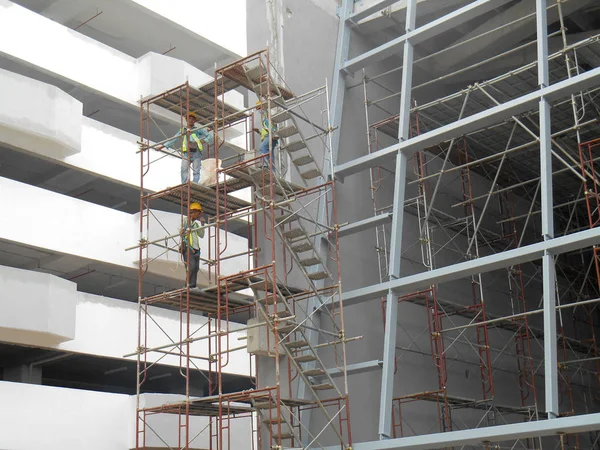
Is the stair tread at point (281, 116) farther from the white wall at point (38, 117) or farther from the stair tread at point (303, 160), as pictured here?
the white wall at point (38, 117)

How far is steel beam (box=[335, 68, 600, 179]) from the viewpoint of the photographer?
17234mm

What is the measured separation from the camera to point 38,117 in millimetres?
20016

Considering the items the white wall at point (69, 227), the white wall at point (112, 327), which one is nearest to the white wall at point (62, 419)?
the white wall at point (112, 327)

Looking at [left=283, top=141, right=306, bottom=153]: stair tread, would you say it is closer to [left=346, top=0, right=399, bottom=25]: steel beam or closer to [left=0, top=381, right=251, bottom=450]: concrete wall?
[left=346, top=0, right=399, bottom=25]: steel beam

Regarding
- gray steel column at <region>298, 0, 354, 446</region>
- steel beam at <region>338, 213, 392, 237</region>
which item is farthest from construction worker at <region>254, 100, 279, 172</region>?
steel beam at <region>338, 213, 392, 237</region>

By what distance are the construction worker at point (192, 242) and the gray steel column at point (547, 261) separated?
22.0 ft

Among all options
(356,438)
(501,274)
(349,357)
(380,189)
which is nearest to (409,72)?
(380,189)

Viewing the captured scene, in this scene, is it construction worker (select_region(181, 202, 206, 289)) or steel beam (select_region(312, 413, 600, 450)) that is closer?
steel beam (select_region(312, 413, 600, 450))

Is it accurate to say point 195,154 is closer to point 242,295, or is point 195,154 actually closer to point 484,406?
point 242,295

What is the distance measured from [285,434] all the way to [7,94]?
971 cm

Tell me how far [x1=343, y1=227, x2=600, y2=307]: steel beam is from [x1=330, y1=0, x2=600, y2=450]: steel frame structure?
0.03m

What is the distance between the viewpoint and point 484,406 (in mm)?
23609

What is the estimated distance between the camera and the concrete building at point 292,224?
1769 centimetres

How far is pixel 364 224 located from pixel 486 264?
3715 mm
